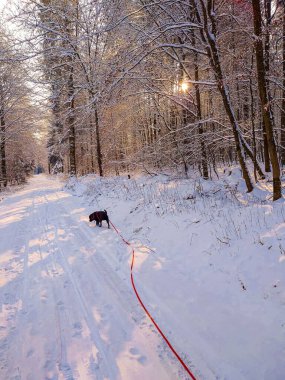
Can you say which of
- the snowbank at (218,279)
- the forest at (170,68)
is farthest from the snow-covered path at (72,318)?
the forest at (170,68)

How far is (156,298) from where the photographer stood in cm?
520

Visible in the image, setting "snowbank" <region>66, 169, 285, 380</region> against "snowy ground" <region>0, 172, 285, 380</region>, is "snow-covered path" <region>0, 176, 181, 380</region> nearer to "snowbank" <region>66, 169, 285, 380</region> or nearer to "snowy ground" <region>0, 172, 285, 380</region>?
"snowy ground" <region>0, 172, 285, 380</region>

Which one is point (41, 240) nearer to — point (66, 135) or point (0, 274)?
point (0, 274)

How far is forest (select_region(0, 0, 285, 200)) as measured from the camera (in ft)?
28.8

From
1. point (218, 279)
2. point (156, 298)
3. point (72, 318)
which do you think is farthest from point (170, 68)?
point (72, 318)

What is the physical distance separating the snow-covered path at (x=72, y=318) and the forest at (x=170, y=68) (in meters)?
4.60

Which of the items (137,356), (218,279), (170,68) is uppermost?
(170,68)

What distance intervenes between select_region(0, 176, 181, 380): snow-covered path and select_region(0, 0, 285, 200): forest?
460 cm

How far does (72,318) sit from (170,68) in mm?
11120

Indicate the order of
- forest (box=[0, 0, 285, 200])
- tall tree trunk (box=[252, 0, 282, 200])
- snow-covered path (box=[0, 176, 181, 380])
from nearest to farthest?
snow-covered path (box=[0, 176, 181, 380]) < tall tree trunk (box=[252, 0, 282, 200]) < forest (box=[0, 0, 285, 200])

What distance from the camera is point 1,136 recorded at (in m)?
24.9

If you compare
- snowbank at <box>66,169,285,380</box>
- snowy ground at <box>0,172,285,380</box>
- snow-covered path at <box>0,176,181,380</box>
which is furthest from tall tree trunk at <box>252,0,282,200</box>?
snow-covered path at <box>0,176,181,380</box>

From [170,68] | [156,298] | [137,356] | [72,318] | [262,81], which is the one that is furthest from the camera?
[170,68]

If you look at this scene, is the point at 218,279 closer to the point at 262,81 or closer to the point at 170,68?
the point at 262,81
